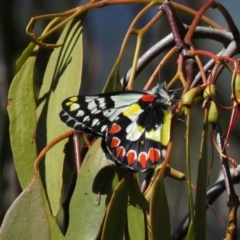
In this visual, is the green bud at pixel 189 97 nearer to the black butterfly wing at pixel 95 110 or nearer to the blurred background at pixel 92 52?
the black butterfly wing at pixel 95 110

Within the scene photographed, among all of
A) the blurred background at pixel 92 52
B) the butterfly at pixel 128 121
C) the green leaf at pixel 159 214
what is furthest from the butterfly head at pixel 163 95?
the blurred background at pixel 92 52

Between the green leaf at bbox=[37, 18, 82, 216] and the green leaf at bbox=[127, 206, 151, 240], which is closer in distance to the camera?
the green leaf at bbox=[127, 206, 151, 240]

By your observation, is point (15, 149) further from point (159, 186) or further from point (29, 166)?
point (159, 186)

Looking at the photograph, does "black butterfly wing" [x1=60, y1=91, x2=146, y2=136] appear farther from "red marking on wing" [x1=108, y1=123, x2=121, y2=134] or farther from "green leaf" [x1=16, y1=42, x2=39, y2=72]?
"green leaf" [x1=16, y1=42, x2=39, y2=72]

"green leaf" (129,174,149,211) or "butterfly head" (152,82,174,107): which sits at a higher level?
"butterfly head" (152,82,174,107)

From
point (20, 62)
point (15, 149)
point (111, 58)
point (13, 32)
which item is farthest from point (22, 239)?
point (111, 58)

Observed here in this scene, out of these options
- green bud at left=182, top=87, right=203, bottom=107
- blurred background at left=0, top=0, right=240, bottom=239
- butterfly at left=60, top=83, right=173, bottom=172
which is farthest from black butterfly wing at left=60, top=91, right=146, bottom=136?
blurred background at left=0, top=0, right=240, bottom=239
